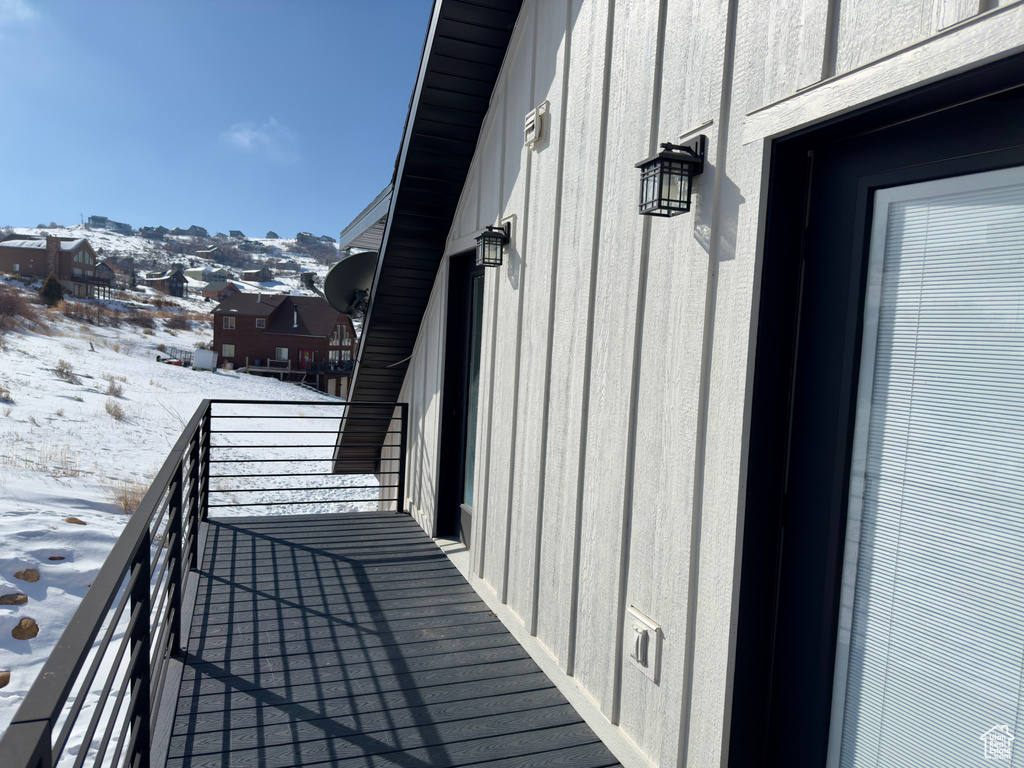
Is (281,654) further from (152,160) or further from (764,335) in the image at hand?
(152,160)

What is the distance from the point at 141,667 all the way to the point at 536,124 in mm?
2799

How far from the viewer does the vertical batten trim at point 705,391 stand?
1.85 metres

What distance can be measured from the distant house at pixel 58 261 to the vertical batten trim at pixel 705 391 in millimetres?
57527

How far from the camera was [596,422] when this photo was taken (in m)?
2.55

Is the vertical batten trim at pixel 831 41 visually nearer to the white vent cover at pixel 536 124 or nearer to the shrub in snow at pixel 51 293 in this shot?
the white vent cover at pixel 536 124

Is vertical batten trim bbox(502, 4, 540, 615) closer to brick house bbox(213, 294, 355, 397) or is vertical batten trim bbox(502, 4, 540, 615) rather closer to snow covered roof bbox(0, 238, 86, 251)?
brick house bbox(213, 294, 355, 397)

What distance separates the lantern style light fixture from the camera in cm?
194

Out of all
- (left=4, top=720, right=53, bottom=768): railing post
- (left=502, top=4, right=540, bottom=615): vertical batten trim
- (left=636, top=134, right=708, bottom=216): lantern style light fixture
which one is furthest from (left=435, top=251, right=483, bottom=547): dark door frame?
(left=4, top=720, right=53, bottom=768): railing post

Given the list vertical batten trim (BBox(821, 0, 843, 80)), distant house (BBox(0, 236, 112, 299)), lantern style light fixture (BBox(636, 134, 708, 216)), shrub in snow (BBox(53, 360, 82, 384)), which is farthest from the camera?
distant house (BBox(0, 236, 112, 299))

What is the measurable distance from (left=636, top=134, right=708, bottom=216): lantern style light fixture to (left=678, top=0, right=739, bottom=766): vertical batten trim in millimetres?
83

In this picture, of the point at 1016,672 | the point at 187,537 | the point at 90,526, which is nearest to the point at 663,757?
the point at 1016,672

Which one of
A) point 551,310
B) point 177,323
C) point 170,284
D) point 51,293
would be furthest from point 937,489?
point 170,284

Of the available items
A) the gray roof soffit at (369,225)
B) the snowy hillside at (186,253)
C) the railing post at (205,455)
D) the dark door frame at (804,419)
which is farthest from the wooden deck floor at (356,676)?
the snowy hillside at (186,253)

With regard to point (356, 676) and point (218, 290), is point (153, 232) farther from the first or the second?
point (356, 676)
